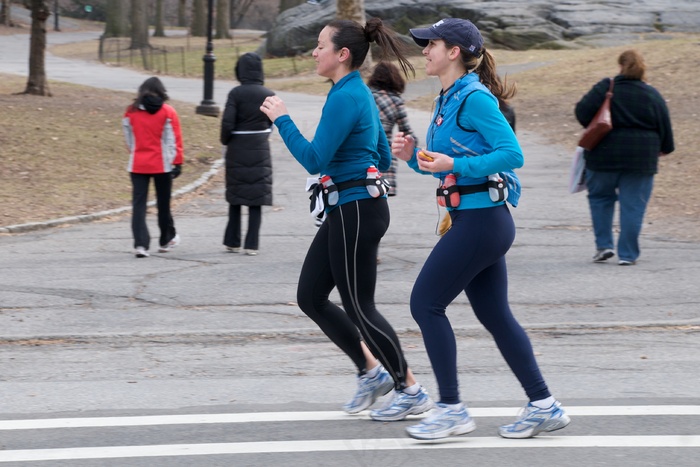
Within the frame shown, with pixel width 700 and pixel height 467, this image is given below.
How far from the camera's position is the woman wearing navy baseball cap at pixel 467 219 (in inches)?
185

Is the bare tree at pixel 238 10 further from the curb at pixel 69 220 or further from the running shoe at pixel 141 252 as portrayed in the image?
the running shoe at pixel 141 252

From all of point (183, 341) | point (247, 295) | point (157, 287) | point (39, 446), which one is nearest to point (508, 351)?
point (39, 446)

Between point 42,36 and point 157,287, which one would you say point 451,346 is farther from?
point 42,36

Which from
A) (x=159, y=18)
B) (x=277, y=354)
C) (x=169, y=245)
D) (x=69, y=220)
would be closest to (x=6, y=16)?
(x=159, y=18)

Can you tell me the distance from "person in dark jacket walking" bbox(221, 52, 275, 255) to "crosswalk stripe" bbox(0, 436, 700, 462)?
19.2 ft

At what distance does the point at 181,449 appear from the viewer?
4.87m

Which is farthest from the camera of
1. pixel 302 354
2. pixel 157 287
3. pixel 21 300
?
pixel 157 287

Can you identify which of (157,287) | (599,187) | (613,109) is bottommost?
(157,287)

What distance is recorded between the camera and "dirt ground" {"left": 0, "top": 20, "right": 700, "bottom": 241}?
13.6 m

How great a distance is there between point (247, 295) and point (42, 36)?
51.2ft

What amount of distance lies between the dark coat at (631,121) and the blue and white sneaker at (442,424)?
18.0 feet

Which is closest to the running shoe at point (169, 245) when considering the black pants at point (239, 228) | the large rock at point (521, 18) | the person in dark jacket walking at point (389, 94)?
the black pants at point (239, 228)

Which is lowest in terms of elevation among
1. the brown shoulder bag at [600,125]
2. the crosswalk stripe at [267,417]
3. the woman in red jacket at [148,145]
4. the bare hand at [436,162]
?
the crosswalk stripe at [267,417]

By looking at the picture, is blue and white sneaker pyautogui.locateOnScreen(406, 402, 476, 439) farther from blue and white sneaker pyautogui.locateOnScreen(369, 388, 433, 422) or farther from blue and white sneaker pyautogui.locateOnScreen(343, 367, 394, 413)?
blue and white sneaker pyautogui.locateOnScreen(343, 367, 394, 413)
